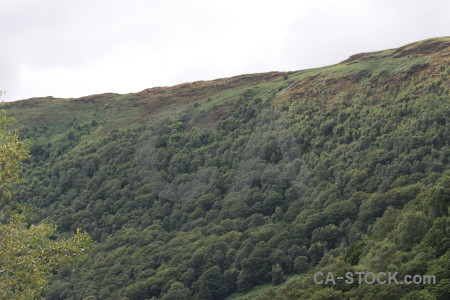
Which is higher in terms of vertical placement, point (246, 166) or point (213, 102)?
point (213, 102)

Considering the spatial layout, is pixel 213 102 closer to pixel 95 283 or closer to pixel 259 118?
pixel 259 118

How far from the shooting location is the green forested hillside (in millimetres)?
88250

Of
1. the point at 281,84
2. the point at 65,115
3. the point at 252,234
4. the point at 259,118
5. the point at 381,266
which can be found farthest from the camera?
the point at 65,115

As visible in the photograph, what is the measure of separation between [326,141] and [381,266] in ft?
201

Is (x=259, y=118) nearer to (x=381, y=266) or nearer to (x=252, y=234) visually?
(x=252, y=234)

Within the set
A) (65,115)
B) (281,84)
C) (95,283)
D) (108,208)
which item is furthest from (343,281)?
(65,115)

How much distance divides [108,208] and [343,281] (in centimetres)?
7813

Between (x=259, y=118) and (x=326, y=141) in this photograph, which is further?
(x=259, y=118)

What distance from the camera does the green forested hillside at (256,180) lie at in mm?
88250

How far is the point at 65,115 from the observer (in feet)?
555

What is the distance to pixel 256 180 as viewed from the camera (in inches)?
4515

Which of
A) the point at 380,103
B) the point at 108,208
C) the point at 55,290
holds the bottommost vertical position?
the point at 55,290

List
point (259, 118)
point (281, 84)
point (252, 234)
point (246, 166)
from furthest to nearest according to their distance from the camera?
point (281, 84)
point (259, 118)
point (246, 166)
point (252, 234)

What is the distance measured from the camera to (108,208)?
122500 mm
